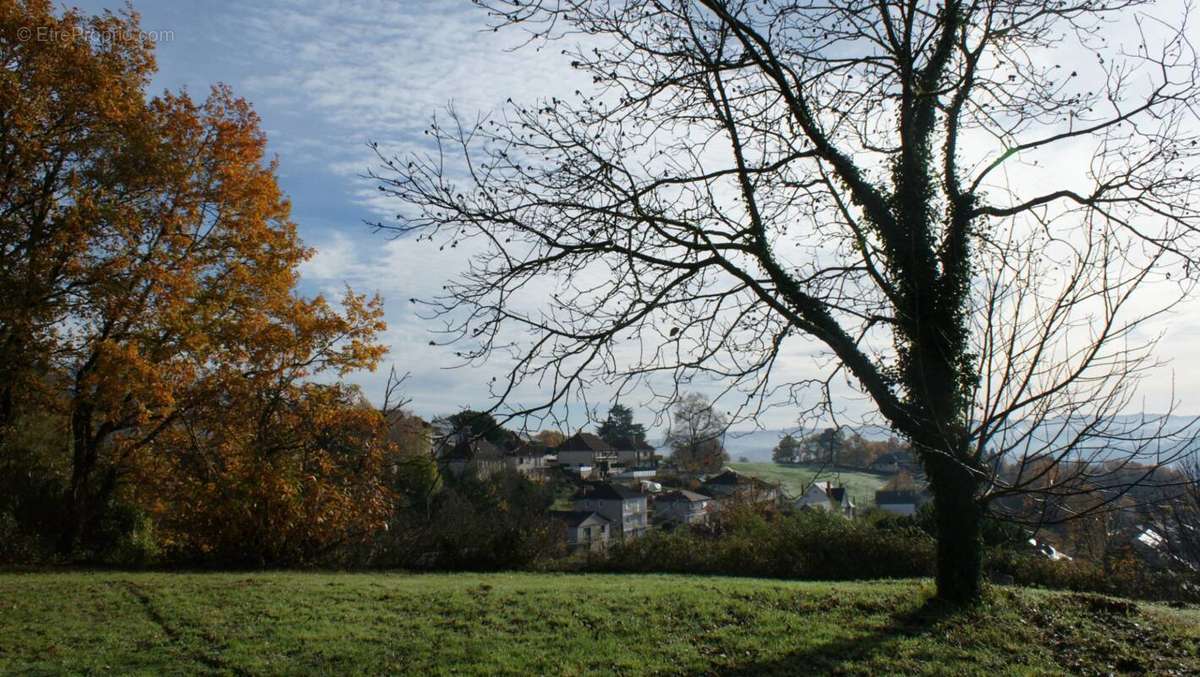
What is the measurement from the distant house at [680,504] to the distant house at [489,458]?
16.8 ft

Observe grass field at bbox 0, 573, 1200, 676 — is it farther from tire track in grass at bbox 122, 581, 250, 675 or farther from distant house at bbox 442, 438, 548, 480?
distant house at bbox 442, 438, 548, 480

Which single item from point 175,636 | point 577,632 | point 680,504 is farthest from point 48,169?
point 680,504

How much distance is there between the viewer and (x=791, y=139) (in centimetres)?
761

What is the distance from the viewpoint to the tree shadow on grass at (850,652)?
6.02 m

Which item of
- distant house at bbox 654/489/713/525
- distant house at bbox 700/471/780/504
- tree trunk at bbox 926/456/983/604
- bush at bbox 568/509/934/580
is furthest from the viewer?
distant house at bbox 654/489/713/525

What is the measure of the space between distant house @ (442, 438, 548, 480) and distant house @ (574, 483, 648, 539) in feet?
7.20

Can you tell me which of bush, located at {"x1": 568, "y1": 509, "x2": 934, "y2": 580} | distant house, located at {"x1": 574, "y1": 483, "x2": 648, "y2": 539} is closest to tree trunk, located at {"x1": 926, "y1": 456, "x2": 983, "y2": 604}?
bush, located at {"x1": 568, "y1": 509, "x2": 934, "y2": 580}

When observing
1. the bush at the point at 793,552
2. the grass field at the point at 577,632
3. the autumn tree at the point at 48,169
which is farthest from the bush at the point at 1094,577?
the autumn tree at the point at 48,169

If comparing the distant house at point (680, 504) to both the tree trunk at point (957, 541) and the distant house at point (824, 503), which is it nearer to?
the distant house at point (824, 503)

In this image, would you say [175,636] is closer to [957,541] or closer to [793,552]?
[957,541]

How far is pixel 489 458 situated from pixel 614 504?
41.5ft

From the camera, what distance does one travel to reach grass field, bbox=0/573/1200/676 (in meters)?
6.22

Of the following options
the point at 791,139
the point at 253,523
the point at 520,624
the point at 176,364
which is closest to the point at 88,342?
the point at 176,364

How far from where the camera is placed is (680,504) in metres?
30.5
